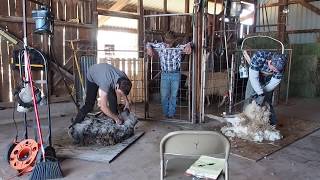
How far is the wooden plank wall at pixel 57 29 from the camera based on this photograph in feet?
17.7

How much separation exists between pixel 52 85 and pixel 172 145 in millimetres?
4583

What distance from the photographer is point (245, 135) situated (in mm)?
4227

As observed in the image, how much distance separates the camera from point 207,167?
2.02 metres

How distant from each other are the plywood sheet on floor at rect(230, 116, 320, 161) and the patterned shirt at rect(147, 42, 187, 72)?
1.67 m

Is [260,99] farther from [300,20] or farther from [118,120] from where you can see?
[300,20]

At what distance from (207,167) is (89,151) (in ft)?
6.36

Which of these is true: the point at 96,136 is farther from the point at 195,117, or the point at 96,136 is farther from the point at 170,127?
the point at 195,117

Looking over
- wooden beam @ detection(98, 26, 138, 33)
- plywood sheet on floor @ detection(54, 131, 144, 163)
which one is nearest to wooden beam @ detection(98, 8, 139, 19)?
wooden beam @ detection(98, 26, 138, 33)

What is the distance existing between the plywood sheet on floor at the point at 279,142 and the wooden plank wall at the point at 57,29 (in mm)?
3730

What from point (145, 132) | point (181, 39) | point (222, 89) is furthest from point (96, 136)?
point (181, 39)

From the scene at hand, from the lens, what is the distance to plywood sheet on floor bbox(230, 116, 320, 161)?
12.0ft

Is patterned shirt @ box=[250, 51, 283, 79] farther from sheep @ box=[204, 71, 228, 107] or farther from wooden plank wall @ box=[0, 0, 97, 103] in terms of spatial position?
wooden plank wall @ box=[0, 0, 97, 103]

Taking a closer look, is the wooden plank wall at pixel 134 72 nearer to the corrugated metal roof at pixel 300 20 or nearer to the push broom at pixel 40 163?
the push broom at pixel 40 163

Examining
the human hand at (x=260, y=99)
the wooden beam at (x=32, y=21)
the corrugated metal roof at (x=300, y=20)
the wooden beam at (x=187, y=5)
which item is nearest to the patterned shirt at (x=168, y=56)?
the human hand at (x=260, y=99)
